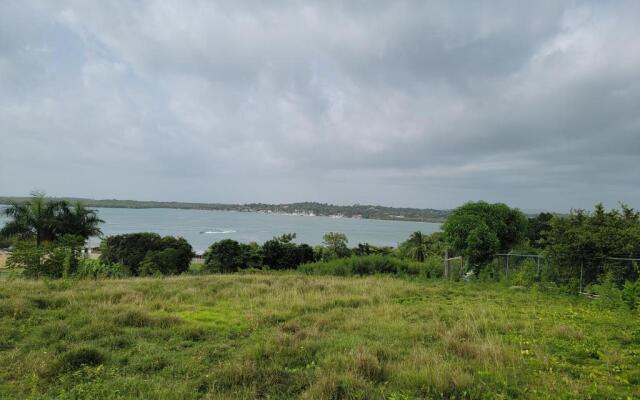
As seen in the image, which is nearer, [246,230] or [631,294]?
[631,294]

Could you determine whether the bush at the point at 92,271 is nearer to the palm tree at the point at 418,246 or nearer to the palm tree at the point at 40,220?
the palm tree at the point at 40,220

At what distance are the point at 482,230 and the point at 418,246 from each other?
2686cm

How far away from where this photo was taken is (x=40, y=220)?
1377 inches

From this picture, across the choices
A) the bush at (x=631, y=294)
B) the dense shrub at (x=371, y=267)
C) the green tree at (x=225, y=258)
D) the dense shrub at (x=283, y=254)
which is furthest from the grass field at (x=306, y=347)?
the dense shrub at (x=283, y=254)

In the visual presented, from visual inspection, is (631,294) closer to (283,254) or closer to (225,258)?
(283,254)

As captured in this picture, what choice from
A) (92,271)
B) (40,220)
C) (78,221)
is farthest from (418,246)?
(40,220)

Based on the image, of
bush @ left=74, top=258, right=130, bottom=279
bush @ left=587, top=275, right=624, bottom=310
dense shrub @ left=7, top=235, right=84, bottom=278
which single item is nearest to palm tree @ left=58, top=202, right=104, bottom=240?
bush @ left=74, top=258, right=130, bottom=279

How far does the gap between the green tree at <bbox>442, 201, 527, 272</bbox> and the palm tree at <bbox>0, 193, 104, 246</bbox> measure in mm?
32097

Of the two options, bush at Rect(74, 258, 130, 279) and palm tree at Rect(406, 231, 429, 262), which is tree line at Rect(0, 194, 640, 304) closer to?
bush at Rect(74, 258, 130, 279)

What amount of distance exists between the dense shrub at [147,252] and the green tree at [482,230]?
18325mm

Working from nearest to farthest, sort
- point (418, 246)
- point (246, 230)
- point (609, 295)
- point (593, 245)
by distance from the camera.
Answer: point (609, 295), point (593, 245), point (418, 246), point (246, 230)

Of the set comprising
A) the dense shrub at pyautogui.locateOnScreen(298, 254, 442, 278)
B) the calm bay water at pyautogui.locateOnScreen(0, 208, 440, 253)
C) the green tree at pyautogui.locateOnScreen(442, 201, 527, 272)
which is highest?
the green tree at pyautogui.locateOnScreen(442, 201, 527, 272)

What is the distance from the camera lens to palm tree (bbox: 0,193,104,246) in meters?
34.4

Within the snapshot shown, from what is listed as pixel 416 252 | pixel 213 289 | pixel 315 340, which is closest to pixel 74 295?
pixel 213 289
